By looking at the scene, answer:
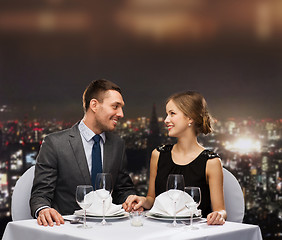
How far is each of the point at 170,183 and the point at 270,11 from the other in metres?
3.81

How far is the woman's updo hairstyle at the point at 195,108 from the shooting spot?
8.46ft

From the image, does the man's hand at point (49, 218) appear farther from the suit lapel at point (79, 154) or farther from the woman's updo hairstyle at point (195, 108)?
the woman's updo hairstyle at point (195, 108)

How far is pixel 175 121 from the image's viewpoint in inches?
101

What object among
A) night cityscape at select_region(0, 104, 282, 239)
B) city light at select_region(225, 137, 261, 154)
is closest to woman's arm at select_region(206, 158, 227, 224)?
night cityscape at select_region(0, 104, 282, 239)

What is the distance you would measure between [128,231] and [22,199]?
0.91 m

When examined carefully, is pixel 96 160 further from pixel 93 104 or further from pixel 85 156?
pixel 93 104

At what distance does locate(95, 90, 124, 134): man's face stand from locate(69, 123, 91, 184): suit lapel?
14 centimetres

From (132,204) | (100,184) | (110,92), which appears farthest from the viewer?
(110,92)

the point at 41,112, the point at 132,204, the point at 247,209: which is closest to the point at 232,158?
the point at 247,209

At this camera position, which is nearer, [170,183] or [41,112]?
[170,183]

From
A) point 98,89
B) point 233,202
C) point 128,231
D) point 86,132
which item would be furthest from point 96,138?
point 128,231

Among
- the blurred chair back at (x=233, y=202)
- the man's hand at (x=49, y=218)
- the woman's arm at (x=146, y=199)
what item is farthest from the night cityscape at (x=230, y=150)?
the man's hand at (x=49, y=218)

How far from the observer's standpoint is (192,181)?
2.50 meters

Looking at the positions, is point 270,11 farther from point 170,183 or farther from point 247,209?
point 170,183
